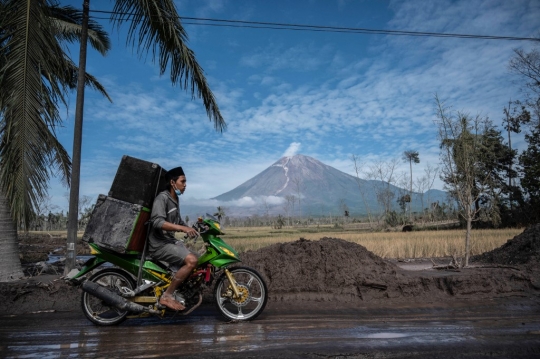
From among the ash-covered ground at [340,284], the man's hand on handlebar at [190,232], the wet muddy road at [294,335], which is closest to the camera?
the wet muddy road at [294,335]

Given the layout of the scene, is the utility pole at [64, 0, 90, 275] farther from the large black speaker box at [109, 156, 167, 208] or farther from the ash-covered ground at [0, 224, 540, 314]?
the large black speaker box at [109, 156, 167, 208]

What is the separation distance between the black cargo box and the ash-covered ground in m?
2.05

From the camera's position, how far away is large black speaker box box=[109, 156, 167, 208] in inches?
189

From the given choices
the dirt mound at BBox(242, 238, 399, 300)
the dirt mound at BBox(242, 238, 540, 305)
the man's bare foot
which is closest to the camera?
the man's bare foot

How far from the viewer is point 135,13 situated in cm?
690

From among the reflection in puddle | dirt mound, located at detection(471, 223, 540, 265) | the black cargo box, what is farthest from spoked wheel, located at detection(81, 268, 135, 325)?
dirt mound, located at detection(471, 223, 540, 265)

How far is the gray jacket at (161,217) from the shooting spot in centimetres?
455

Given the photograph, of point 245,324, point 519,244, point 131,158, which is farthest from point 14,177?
point 519,244

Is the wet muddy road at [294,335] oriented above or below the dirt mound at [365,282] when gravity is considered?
below

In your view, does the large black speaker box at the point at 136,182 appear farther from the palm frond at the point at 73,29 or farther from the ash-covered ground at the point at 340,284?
the palm frond at the point at 73,29

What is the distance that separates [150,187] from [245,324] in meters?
2.13

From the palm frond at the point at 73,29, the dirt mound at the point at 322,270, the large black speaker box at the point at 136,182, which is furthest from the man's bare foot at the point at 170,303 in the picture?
the palm frond at the point at 73,29

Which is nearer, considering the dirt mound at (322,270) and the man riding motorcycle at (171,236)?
the man riding motorcycle at (171,236)

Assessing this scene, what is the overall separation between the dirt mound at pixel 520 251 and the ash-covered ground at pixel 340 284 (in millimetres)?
1727
